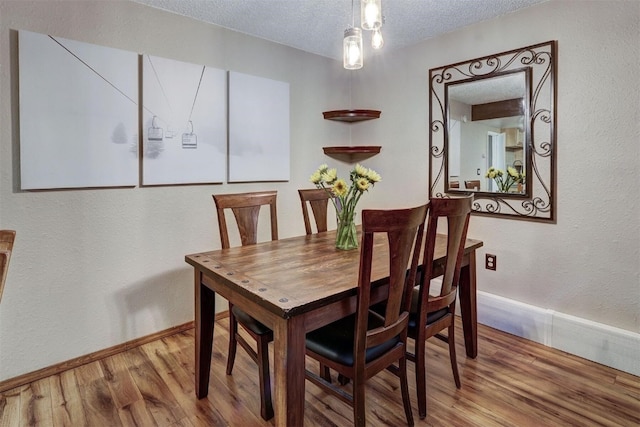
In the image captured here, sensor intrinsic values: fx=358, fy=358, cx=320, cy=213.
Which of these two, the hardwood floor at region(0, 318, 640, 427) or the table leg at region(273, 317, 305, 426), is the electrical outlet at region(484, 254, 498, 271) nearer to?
the hardwood floor at region(0, 318, 640, 427)

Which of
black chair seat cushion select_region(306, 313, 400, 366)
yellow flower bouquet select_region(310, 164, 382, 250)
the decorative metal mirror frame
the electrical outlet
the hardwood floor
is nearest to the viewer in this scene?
black chair seat cushion select_region(306, 313, 400, 366)

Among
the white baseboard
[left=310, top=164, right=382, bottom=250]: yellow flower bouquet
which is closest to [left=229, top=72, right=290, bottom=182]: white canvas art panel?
[left=310, top=164, right=382, bottom=250]: yellow flower bouquet

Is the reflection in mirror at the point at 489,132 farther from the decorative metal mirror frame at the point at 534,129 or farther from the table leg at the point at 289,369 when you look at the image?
the table leg at the point at 289,369

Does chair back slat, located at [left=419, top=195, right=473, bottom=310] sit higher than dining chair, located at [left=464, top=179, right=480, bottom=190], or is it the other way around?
dining chair, located at [left=464, top=179, right=480, bottom=190]

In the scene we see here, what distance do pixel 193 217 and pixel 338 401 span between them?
1575mm

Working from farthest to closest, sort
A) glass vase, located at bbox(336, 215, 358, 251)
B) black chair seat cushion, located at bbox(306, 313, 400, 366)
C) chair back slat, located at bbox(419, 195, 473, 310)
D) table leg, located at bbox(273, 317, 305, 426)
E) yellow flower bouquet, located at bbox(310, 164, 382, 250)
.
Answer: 1. glass vase, located at bbox(336, 215, 358, 251)
2. yellow flower bouquet, located at bbox(310, 164, 382, 250)
3. chair back slat, located at bbox(419, 195, 473, 310)
4. black chair seat cushion, located at bbox(306, 313, 400, 366)
5. table leg, located at bbox(273, 317, 305, 426)

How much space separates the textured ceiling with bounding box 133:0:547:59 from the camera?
2.29 meters

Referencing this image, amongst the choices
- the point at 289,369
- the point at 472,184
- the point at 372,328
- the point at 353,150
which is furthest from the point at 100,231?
the point at 472,184

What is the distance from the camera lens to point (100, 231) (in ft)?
7.20

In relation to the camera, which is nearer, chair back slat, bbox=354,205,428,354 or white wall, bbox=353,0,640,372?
chair back slat, bbox=354,205,428,354

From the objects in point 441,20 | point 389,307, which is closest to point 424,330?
point 389,307

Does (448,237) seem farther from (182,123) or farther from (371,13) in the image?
(182,123)

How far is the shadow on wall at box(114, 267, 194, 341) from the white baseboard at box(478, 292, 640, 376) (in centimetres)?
219

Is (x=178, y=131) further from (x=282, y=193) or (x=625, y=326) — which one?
(x=625, y=326)
